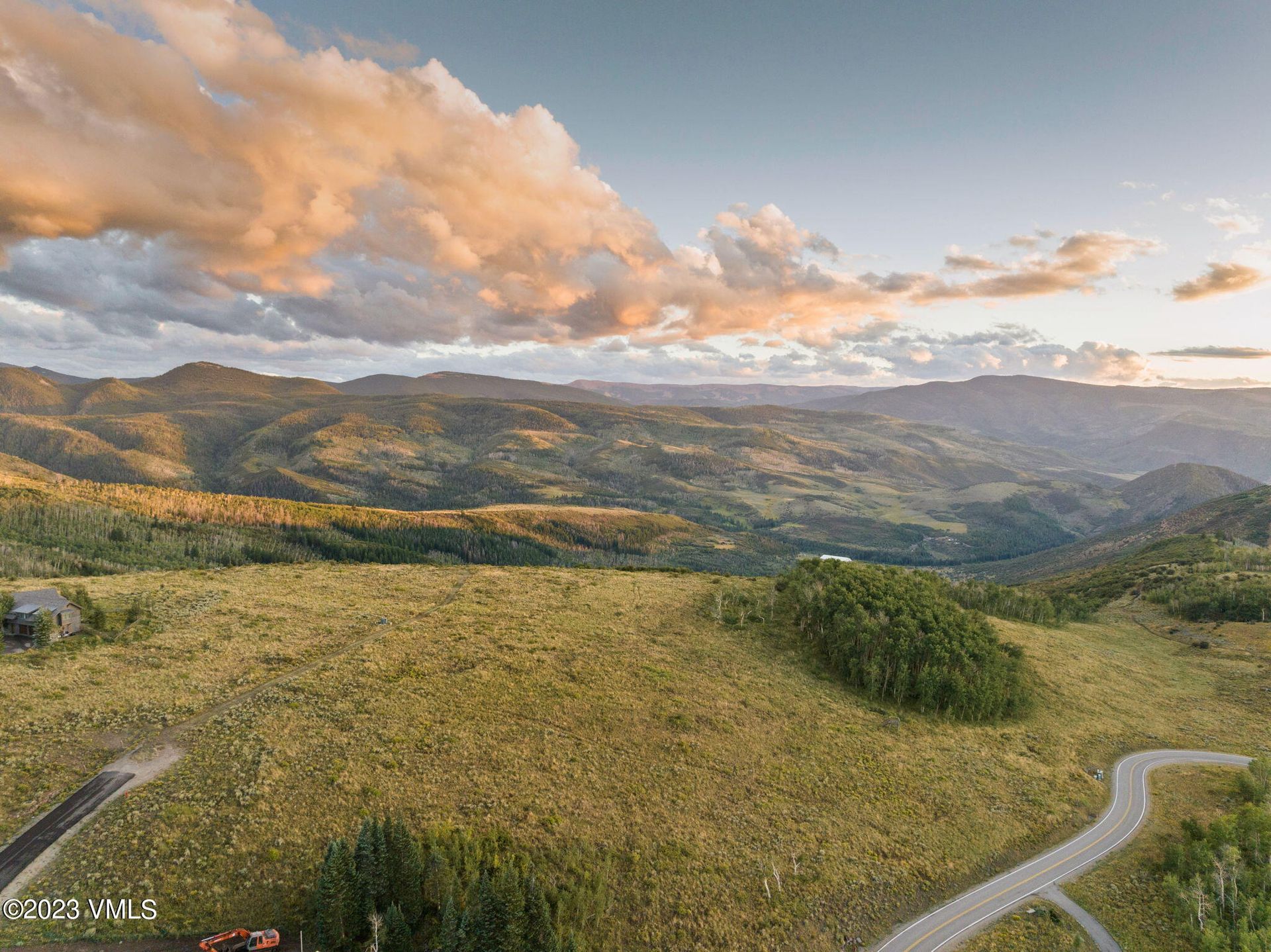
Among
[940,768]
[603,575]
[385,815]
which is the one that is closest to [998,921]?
[940,768]

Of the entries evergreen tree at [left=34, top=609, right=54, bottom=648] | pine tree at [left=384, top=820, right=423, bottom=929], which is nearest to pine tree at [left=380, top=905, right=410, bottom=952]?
pine tree at [left=384, top=820, right=423, bottom=929]

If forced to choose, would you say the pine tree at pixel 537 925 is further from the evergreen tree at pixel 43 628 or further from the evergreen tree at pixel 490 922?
the evergreen tree at pixel 43 628

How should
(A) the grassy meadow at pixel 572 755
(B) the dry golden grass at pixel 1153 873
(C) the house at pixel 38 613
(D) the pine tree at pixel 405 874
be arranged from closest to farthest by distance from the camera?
(D) the pine tree at pixel 405 874
(A) the grassy meadow at pixel 572 755
(B) the dry golden grass at pixel 1153 873
(C) the house at pixel 38 613

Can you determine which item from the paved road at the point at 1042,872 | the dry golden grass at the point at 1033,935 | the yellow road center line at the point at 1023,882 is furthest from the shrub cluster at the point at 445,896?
the dry golden grass at the point at 1033,935

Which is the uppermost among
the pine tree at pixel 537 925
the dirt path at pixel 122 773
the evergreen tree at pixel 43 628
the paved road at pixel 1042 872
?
the evergreen tree at pixel 43 628

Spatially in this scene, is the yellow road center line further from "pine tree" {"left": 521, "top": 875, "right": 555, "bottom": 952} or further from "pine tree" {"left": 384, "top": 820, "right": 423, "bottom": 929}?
"pine tree" {"left": 384, "top": 820, "right": 423, "bottom": 929}

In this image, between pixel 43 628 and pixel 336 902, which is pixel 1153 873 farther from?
pixel 43 628
